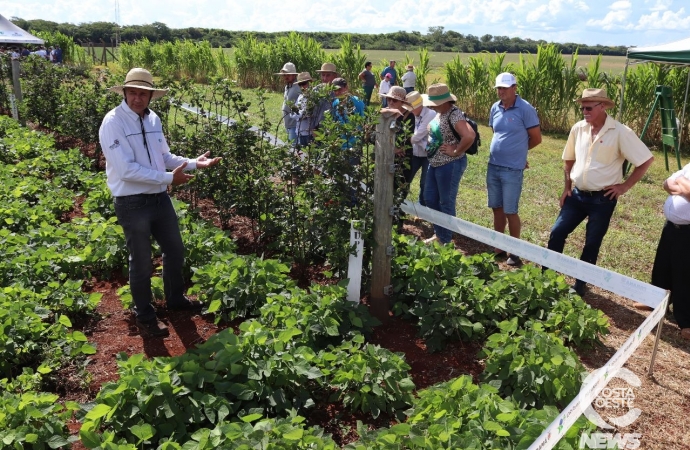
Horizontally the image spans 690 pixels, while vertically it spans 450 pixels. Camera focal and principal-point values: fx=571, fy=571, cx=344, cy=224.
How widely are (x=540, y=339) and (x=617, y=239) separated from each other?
4.11 metres

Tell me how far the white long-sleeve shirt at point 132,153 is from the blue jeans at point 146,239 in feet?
0.30

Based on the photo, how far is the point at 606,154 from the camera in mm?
5027

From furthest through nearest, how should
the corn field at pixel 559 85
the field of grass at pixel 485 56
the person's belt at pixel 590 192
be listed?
the field of grass at pixel 485 56
the corn field at pixel 559 85
the person's belt at pixel 590 192

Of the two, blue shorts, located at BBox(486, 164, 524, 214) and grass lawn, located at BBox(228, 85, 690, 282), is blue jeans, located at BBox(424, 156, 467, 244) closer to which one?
blue shorts, located at BBox(486, 164, 524, 214)

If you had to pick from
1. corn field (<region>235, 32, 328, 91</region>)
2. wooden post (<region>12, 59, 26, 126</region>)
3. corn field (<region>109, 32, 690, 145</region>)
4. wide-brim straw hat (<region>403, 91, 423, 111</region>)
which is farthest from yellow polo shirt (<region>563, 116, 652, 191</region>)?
corn field (<region>235, 32, 328, 91</region>)

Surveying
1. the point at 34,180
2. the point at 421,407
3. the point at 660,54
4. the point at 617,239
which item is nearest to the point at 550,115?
the point at 660,54

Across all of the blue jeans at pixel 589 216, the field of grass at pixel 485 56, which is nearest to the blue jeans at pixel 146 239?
the blue jeans at pixel 589 216

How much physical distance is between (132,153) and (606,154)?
155 inches

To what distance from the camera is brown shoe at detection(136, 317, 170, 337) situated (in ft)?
14.2

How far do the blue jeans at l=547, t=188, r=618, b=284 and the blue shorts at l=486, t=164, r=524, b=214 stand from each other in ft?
1.88

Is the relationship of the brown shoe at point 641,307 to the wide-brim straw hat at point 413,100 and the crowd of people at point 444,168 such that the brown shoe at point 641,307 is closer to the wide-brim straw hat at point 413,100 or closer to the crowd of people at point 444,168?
the crowd of people at point 444,168

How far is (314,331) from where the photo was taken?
3.90 m

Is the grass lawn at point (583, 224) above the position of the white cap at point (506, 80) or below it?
below

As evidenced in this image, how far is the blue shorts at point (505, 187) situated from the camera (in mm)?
5906
